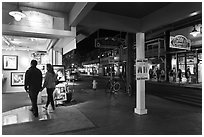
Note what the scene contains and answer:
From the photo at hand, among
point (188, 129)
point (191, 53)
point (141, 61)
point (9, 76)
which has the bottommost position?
point (188, 129)

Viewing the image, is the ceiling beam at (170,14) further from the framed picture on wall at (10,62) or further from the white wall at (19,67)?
the framed picture on wall at (10,62)

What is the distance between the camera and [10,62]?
9578mm

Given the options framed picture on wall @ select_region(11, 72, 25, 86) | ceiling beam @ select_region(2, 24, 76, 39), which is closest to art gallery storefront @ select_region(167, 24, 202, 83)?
ceiling beam @ select_region(2, 24, 76, 39)

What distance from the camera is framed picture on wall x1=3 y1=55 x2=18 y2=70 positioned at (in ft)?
30.9

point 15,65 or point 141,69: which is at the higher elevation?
point 15,65

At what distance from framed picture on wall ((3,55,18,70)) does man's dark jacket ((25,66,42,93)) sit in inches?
230

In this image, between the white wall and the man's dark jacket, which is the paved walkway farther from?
the white wall

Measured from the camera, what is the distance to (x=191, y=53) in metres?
10.4

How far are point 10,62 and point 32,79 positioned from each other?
615 centimetres

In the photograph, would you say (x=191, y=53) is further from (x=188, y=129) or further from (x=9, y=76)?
(x=9, y=76)

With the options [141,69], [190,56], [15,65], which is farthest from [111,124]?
[190,56]

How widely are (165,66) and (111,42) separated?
643cm

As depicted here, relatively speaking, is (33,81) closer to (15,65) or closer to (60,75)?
(60,75)

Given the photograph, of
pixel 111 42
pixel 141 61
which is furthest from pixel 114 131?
pixel 111 42
